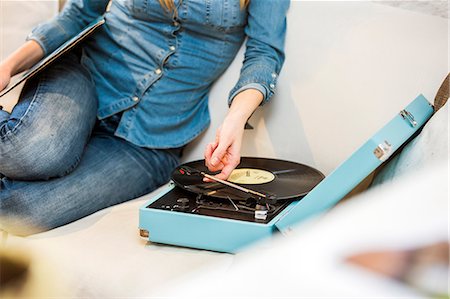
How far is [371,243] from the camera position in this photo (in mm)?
235

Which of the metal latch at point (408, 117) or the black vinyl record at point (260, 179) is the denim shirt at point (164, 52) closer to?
the black vinyl record at point (260, 179)

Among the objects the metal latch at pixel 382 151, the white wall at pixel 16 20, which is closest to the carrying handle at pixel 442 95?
the metal latch at pixel 382 151

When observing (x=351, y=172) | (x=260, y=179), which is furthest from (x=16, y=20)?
(x=351, y=172)

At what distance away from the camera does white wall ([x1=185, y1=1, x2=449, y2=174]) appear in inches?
41.3

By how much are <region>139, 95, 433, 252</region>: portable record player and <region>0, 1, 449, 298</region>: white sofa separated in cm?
3

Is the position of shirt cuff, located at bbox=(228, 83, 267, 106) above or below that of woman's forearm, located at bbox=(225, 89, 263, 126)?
above

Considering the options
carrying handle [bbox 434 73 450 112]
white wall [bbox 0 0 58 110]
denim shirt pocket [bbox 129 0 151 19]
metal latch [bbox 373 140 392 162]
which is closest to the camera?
metal latch [bbox 373 140 392 162]

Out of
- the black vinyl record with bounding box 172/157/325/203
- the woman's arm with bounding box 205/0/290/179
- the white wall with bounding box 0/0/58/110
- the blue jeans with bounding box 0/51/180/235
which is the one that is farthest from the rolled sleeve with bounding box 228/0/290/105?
the white wall with bounding box 0/0/58/110

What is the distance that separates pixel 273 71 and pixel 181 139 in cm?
26

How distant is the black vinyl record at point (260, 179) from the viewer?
0.90 meters

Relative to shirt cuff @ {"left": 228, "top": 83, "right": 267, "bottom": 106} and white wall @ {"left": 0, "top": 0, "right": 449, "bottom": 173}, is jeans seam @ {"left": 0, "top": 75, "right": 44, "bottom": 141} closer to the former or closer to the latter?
white wall @ {"left": 0, "top": 0, "right": 449, "bottom": 173}

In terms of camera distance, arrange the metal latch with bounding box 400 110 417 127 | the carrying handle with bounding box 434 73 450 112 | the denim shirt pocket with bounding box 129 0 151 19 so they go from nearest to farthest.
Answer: the metal latch with bounding box 400 110 417 127 < the carrying handle with bounding box 434 73 450 112 < the denim shirt pocket with bounding box 129 0 151 19

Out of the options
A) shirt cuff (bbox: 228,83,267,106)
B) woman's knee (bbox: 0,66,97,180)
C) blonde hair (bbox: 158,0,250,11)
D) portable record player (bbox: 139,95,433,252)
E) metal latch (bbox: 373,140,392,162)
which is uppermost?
blonde hair (bbox: 158,0,250,11)

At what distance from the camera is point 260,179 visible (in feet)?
3.26
